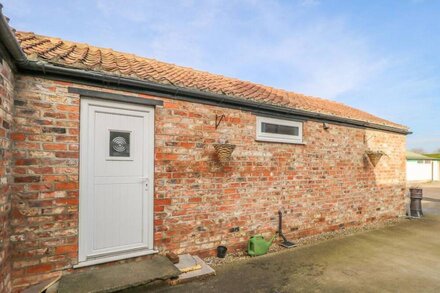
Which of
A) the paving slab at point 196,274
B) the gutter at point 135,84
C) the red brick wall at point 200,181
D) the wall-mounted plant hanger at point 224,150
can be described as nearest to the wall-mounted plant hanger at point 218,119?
the red brick wall at point 200,181

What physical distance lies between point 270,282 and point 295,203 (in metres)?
2.34

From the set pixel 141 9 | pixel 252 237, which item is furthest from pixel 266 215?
pixel 141 9

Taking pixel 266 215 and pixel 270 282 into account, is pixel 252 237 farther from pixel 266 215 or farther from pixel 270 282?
pixel 270 282

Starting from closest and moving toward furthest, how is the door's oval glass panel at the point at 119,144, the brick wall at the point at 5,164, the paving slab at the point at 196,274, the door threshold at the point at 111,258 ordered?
1. the brick wall at the point at 5,164
2. the door threshold at the point at 111,258
3. the paving slab at the point at 196,274
4. the door's oval glass panel at the point at 119,144

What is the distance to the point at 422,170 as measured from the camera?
25.0 metres

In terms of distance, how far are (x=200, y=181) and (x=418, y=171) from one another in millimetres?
28706

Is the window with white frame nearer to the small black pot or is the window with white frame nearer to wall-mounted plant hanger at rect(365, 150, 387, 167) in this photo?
the small black pot

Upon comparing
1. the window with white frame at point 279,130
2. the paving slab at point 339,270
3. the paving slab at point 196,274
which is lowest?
the paving slab at point 339,270

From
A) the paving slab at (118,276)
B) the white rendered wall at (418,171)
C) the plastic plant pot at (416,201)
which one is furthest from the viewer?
the white rendered wall at (418,171)

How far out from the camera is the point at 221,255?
439cm

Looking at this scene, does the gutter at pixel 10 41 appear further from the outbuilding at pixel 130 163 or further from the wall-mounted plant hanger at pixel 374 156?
the wall-mounted plant hanger at pixel 374 156

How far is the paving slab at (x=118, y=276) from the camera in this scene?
2947mm

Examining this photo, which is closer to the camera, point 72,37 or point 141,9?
point 72,37

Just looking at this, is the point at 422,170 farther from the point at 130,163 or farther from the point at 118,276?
the point at 118,276
